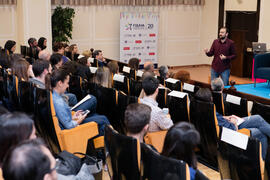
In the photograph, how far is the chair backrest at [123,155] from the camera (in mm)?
2496

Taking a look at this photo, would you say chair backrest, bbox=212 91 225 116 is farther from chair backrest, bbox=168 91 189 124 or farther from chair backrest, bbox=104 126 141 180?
chair backrest, bbox=104 126 141 180

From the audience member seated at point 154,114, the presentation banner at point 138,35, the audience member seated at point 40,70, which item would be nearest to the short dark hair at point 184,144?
the audience member seated at point 154,114

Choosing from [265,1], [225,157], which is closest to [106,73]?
[225,157]

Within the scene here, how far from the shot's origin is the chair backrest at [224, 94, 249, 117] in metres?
4.27

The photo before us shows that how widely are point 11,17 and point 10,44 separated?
2.15 m

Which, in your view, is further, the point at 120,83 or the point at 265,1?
the point at 265,1

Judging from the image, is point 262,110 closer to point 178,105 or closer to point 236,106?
point 236,106

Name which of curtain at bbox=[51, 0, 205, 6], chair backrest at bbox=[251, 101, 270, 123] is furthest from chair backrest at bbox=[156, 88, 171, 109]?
curtain at bbox=[51, 0, 205, 6]

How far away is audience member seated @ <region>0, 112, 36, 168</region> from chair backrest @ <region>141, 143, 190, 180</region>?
0.73m

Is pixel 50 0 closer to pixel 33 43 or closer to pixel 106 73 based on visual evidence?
A: pixel 33 43

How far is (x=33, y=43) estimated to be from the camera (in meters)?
9.07

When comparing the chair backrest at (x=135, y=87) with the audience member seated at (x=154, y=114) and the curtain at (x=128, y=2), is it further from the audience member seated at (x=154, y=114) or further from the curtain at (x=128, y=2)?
the curtain at (x=128, y=2)

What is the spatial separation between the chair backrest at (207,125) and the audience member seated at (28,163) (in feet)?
8.39

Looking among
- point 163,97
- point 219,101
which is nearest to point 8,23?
point 163,97
